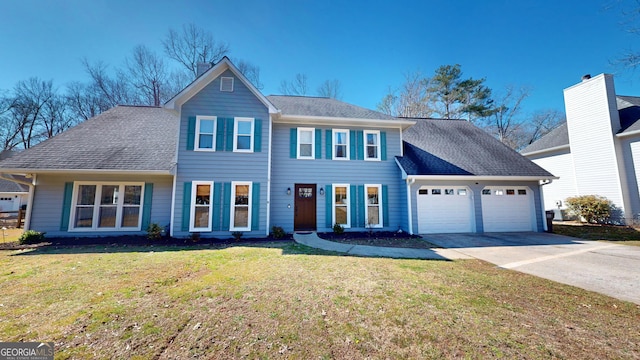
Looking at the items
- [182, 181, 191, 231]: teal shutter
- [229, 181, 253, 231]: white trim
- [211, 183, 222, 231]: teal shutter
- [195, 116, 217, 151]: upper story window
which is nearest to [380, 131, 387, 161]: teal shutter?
[229, 181, 253, 231]: white trim

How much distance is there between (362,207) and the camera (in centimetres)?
1075

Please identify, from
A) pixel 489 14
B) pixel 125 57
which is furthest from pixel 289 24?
pixel 125 57

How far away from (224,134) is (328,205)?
213 inches

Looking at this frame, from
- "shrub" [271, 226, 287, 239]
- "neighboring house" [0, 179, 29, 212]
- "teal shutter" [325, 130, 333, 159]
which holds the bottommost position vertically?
"shrub" [271, 226, 287, 239]

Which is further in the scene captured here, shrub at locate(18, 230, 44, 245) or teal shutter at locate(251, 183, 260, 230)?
teal shutter at locate(251, 183, 260, 230)

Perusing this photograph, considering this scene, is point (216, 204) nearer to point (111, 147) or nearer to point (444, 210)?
point (111, 147)

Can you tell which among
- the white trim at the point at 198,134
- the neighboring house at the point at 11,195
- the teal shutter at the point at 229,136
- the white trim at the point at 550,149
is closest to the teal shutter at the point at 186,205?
the white trim at the point at 198,134

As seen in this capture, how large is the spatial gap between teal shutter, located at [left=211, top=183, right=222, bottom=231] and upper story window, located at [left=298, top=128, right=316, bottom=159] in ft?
12.4

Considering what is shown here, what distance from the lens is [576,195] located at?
1499cm

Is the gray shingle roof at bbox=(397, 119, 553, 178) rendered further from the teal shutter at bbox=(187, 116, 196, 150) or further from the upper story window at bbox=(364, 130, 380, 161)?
the teal shutter at bbox=(187, 116, 196, 150)

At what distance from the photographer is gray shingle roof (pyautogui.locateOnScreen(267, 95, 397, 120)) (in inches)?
433

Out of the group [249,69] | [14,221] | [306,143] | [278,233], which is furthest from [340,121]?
[14,221]

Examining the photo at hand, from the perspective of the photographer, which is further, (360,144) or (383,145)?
(383,145)

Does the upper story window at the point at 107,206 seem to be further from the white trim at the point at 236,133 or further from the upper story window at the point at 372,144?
the upper story window at the point at 372,144
